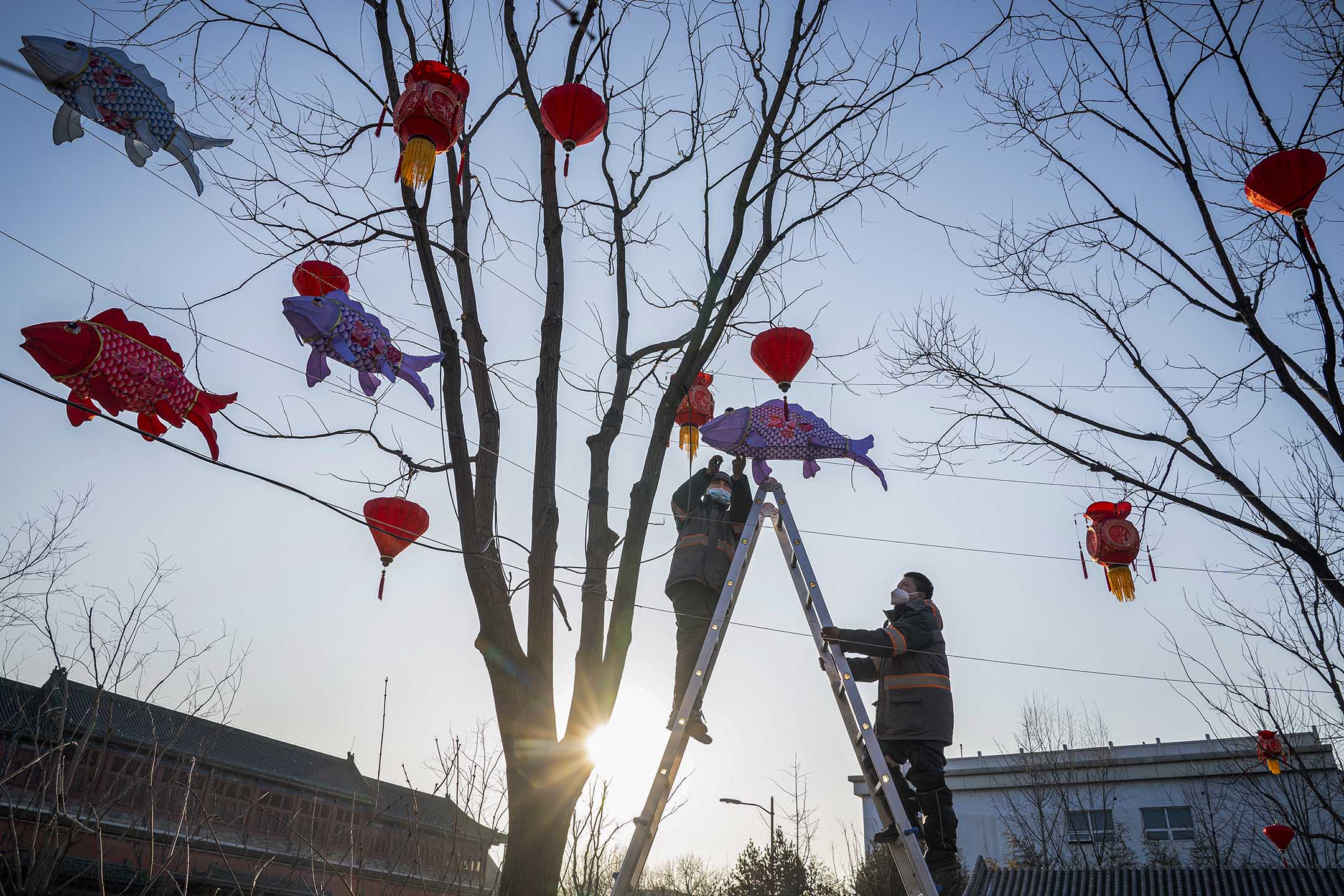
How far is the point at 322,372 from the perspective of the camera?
437 cm

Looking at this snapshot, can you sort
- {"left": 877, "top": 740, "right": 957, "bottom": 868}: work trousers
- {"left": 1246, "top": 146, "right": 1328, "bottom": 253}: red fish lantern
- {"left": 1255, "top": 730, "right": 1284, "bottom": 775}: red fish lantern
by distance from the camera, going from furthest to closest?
{"left": 1255, "top": 730, "right": 1284, "bottom": 775}: red fish lantern → {"left": 1246, "top": 146, "right": 1328, "bottom": 253}: red fish lantern → {"left": 877, "top": 740, "right": 957, "bottom": 868}: work trousers

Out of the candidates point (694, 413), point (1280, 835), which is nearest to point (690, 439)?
point (694, 413)

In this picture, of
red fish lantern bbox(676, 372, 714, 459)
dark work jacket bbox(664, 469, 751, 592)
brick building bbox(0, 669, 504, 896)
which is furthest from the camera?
brick building bbox(0, 669, 504, 896)

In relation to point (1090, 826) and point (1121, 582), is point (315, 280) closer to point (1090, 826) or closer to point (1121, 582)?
point (1121, 582)

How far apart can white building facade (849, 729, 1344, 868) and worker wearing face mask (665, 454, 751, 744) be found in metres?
18.3

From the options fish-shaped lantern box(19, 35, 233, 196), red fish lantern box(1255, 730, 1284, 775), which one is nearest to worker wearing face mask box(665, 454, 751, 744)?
fish-shaped lantern box(19, 35, 233, 196)

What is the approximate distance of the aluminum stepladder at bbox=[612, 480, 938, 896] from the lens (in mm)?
3916

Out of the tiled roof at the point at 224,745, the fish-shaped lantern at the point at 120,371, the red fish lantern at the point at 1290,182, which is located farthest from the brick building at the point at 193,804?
the red fish lantern at the point at 1290,182

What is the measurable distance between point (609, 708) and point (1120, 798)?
24429 mm

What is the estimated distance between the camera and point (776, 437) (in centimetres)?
564

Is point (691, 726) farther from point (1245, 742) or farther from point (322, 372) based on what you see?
point (1245, 742)

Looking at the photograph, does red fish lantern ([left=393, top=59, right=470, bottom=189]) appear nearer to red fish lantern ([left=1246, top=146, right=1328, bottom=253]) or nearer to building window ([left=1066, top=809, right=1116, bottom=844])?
red fish lantern ([left=1246, top=146, right=1328, bottom=253])

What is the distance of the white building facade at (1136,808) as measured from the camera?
69.2 feet

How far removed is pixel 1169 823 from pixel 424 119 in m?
26.5
